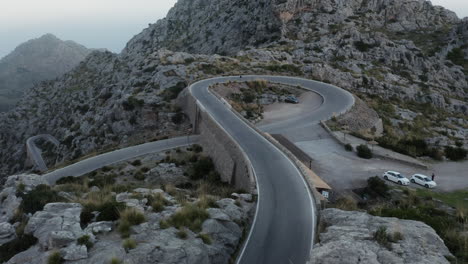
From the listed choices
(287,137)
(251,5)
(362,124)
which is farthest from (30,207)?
(251,5)

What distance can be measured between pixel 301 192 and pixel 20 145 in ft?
310

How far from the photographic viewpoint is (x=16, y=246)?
39.4ft

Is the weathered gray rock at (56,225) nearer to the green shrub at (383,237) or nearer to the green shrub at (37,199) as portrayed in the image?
the green shrub at (37,199)

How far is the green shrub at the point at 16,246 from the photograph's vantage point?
11.8 metres

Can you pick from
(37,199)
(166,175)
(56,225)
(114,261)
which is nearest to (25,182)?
(37,199)

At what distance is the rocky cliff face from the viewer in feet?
168

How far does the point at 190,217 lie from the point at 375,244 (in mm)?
7229

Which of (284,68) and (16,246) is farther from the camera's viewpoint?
(284,68)

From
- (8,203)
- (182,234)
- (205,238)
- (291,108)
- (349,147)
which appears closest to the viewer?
(182,234)

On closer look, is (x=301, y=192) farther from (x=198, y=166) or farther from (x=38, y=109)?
(x=38, y=109)

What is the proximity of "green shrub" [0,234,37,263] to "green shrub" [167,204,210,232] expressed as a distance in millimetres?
5142

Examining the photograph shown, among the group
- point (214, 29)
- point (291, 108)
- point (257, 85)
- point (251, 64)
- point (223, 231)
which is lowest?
point (291, 108)

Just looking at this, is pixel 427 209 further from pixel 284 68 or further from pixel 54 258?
pixel 284 68

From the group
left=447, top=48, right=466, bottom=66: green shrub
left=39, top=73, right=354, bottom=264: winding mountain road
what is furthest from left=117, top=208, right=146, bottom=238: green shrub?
left=447, top=48, right=466, bottom=66: green shrub
